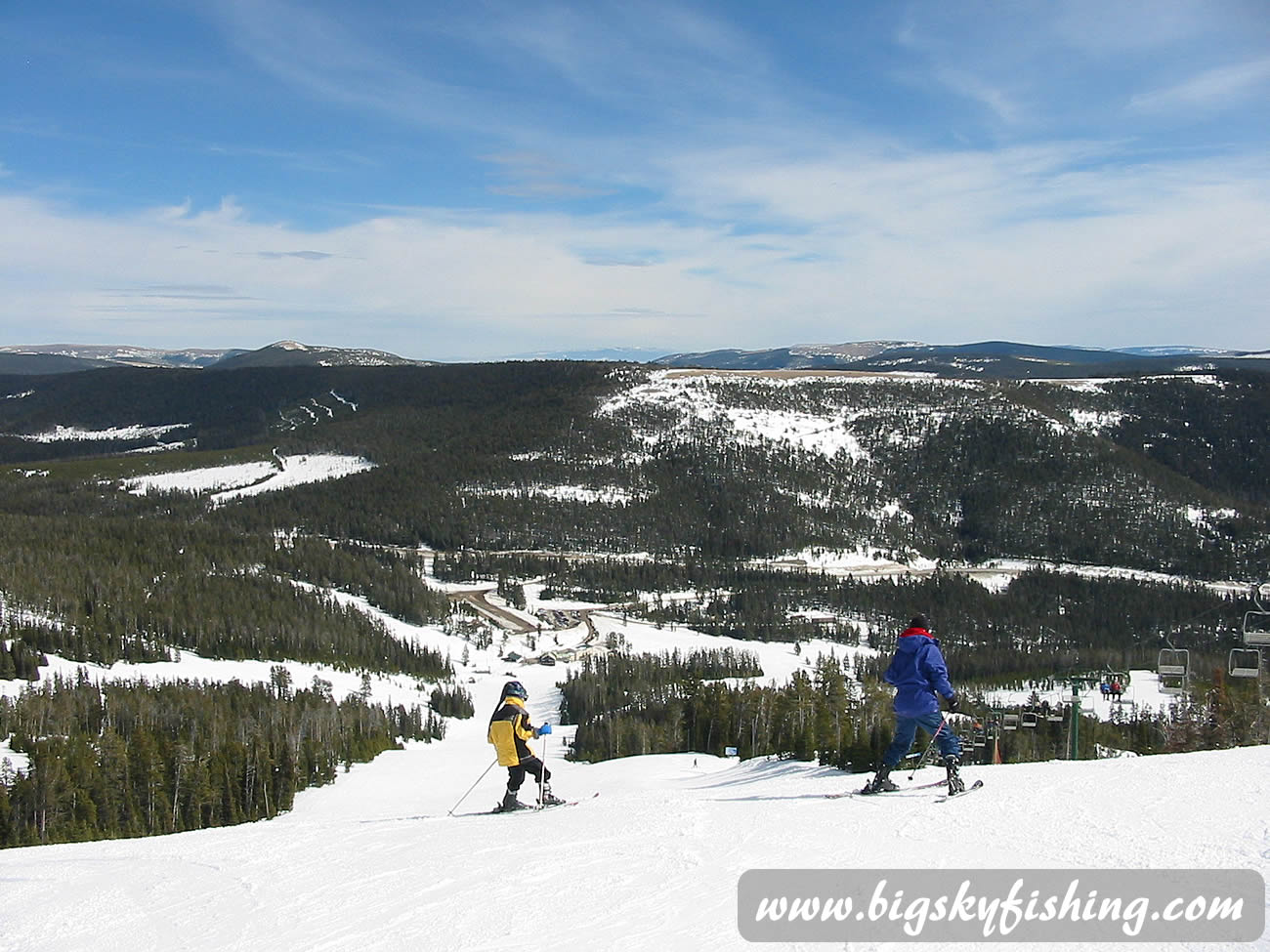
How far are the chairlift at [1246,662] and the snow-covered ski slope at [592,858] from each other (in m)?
8.74

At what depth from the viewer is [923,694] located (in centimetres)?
1318

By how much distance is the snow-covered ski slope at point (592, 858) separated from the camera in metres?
8.94

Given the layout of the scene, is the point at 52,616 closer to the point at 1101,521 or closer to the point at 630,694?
the point at 630,694

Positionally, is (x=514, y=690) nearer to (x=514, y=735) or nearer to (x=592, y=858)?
(x=514, y=735)

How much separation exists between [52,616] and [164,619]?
8424mm

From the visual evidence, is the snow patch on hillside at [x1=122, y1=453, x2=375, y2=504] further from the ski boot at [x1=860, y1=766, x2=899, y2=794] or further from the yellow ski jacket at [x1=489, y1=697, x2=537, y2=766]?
the ski boot at [x1=860, y1=766, x2=899, y2=794]

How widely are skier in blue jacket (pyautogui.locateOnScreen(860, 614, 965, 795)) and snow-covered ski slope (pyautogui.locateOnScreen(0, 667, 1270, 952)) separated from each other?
2.24 ft

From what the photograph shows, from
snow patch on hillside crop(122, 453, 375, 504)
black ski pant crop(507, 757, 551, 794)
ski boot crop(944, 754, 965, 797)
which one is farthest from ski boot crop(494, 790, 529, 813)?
snow patch on hillside crop(122, 453, 375, 504)

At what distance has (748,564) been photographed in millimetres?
147375

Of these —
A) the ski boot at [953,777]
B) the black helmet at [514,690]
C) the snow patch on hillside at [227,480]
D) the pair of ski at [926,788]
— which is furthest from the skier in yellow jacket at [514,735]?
the snow patch on hillside at [227,480]

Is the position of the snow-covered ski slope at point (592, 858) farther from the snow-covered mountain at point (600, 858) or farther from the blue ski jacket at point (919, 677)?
the blue ski jacket at point (919, 677)

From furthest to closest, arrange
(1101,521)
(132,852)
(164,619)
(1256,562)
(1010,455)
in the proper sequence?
1. (1010,455)
2. (1101,521)
3. (1256,562)
4. (164,619)
5. (132,852)

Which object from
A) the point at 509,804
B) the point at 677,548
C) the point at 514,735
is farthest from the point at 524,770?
the point at 677,548

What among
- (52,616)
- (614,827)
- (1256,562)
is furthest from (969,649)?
(614,827)
